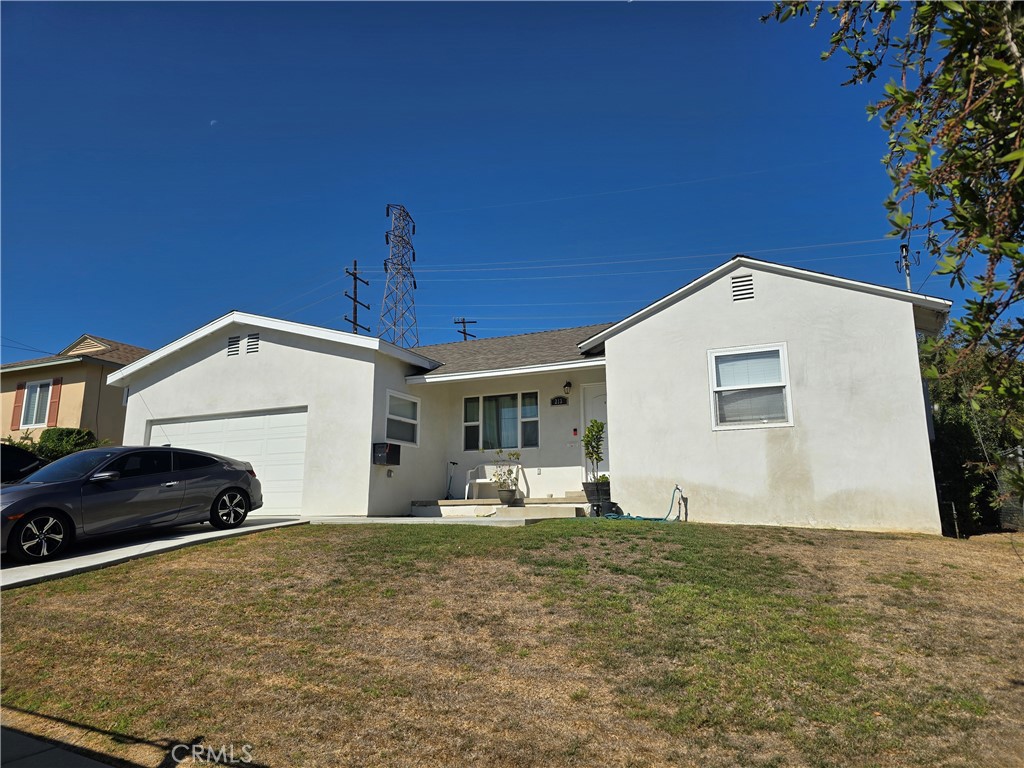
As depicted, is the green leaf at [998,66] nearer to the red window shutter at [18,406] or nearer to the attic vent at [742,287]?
the attic vent at [742,287]

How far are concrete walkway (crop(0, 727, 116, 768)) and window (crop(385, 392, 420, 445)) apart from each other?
9.69m

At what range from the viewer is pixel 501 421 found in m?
15.6

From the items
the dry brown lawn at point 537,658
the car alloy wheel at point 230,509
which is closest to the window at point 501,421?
the car alloy wheel at point 230,509

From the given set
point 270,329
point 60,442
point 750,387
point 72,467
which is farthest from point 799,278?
point 60,442

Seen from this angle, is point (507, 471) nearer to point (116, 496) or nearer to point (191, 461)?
point (191, 461)

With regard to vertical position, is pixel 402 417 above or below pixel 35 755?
above

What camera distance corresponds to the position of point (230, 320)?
50.1 ft

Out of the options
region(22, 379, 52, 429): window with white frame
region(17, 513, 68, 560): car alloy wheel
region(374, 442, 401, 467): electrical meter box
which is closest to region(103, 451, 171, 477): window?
region(17, 513, 68, 560): car alloy wheel

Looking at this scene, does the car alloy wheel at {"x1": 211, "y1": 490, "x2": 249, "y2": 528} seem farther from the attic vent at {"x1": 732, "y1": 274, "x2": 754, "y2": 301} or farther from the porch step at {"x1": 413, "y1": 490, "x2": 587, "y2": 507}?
the attic vent at {"x1": 732, "y1": 274, "x2": 754, "y2": 301}

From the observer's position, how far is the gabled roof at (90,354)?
73.8ft

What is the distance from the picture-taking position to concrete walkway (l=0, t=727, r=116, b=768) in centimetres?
399

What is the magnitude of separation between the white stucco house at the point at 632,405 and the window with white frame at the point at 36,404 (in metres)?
9.43

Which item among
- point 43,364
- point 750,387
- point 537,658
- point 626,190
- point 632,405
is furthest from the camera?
point 43,364

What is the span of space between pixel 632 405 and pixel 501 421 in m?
4.31
